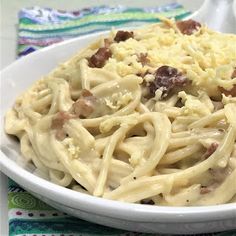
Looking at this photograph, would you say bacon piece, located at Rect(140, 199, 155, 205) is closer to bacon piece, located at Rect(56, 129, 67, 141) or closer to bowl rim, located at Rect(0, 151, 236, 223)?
bowl rim, located at Rect(0, 151, 236, 223)

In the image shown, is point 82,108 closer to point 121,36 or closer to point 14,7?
point 121,36

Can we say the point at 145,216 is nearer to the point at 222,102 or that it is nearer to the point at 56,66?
the point at 222,102

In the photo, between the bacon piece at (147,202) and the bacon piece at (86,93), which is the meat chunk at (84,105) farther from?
the bacon piece at (147,202)

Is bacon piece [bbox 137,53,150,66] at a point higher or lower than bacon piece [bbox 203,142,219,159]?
higher

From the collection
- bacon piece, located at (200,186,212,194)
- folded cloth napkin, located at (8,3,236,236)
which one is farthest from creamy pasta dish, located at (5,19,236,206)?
folded cloth napkin, located at (8,3,236,236)

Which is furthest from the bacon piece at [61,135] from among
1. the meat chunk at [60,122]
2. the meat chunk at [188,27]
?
the meat chunk at [188,27]

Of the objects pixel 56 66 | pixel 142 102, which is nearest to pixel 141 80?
pixel 142 102

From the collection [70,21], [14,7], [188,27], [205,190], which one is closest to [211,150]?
[205,190]
